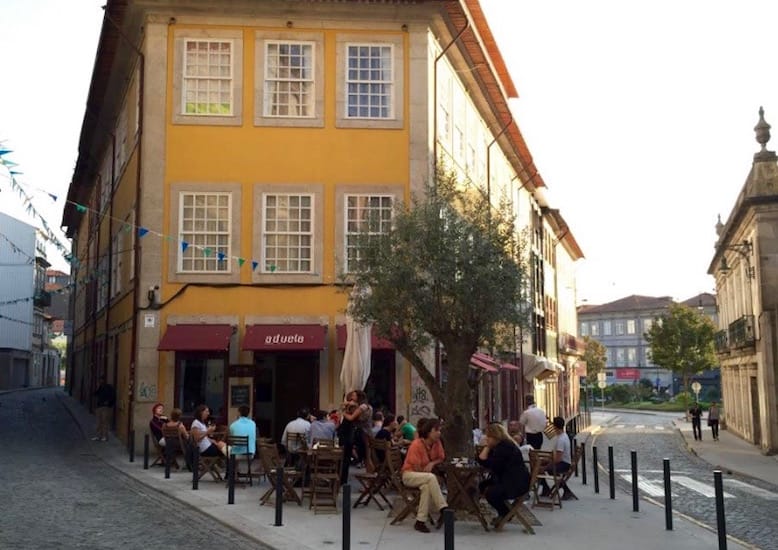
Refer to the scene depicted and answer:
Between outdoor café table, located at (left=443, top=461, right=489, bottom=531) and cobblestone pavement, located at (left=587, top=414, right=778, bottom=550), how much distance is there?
137 inches

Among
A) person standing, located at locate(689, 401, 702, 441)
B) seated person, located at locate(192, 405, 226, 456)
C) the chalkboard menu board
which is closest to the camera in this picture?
seated person, located at locate(192, 405, 226, 456)

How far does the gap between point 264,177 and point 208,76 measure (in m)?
2.56

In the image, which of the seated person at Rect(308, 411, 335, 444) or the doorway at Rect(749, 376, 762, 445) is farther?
the doorway at Rect(749, 376, 762, 445)

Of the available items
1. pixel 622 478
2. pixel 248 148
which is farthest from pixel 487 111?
pixel 622 478

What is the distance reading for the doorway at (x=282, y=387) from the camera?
19594 millimetres

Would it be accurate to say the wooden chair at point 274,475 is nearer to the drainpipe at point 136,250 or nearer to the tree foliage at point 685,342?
the drainpipe at point 136,250

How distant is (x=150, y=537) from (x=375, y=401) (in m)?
9.77

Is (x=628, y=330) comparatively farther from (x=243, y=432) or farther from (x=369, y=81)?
(x=243, y=432)

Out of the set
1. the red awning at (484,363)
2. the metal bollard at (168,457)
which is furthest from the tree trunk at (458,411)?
the red awning at (484,363)

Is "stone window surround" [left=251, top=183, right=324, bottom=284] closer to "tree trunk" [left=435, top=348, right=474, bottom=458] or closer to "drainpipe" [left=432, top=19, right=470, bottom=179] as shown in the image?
"drainpipe" [left=432, top=19, right=470, bottom=179]

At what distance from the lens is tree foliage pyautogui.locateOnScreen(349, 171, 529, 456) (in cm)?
1298

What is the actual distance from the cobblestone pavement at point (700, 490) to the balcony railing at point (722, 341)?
8.84 metres

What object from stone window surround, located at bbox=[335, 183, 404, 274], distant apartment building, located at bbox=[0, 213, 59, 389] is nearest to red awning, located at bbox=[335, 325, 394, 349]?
stone window surround, located at bbox=[335, 183, 404, 274]

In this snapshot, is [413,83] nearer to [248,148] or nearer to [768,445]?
[248,148]
